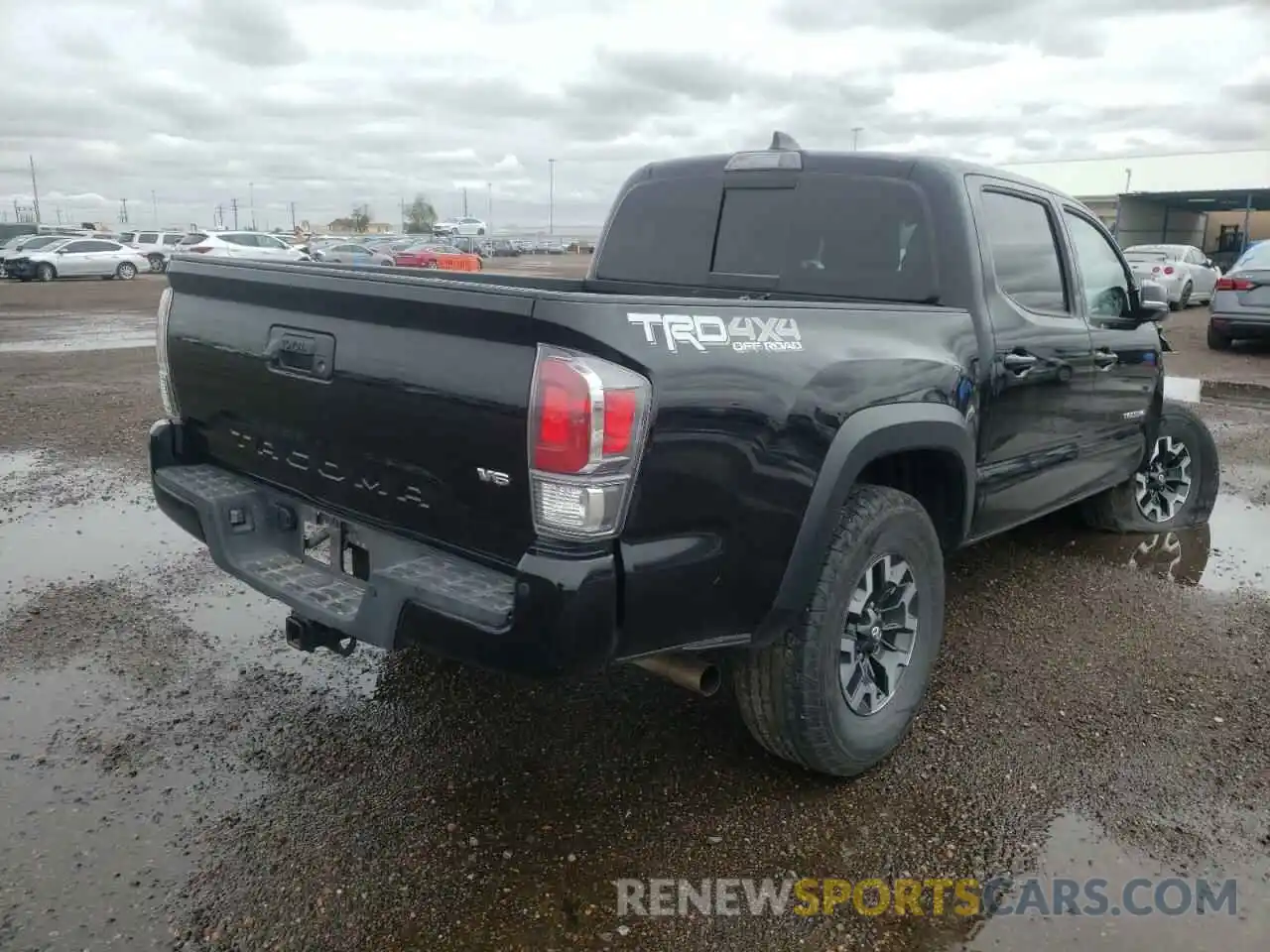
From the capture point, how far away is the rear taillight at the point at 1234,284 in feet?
44.5

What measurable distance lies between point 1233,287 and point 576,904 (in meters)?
14.6

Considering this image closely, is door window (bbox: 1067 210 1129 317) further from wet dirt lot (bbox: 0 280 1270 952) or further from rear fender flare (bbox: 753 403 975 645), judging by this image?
rear fender flare (bbox: 753 403 975 645)

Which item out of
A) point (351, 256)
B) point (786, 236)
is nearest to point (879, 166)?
point (786, 236)

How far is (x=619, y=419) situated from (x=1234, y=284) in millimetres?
14427

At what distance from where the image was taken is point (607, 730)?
3.44 m

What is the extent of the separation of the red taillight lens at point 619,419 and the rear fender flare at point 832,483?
0.66 metres

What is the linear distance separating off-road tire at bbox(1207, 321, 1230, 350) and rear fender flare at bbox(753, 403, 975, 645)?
13.9 m

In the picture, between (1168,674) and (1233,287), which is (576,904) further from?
(1233,287)

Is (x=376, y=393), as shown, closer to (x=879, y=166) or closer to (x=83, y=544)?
(x=879, y=166)

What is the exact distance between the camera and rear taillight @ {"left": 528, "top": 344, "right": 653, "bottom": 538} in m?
2.25

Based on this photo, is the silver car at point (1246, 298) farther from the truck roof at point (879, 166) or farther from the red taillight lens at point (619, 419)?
the red taillight lens at point (619, 419)

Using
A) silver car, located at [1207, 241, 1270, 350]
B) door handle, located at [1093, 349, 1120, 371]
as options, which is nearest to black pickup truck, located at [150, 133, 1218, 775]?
door handle, located at [1093, 349, 1120, 371]

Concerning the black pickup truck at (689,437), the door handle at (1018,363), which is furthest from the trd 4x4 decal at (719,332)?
the door handle at (1018,363)

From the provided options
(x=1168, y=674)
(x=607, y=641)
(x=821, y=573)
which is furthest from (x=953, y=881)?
(x=1168, y=674)
